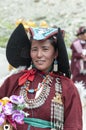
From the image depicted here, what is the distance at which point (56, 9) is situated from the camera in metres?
17.9

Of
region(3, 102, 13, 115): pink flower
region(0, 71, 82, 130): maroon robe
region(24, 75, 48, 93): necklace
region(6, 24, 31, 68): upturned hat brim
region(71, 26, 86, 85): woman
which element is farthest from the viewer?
region(71, 26, 86, 85): woman

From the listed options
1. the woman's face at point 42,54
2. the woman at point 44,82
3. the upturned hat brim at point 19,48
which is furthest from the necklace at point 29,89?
the upturned hat brim at point 19,48

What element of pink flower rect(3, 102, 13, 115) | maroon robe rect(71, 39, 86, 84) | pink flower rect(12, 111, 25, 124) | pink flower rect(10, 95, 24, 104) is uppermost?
maroon robe rect(71, 39, 86, 84)

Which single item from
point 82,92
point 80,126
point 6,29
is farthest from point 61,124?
point 6,29

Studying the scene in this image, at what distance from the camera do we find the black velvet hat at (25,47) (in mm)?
4434

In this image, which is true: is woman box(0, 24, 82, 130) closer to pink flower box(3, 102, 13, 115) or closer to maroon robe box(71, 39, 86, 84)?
pink flower box(3, 102, 13, 115)

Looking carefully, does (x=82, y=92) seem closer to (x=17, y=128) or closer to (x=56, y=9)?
(x=17, y=128)

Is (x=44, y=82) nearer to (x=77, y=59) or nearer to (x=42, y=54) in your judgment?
(x=42, y=54)

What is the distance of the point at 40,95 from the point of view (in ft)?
14.4

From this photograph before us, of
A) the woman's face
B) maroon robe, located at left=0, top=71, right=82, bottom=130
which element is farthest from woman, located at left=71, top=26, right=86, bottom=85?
maroon robe, located at left=0, top=71, right=82, bottom=130

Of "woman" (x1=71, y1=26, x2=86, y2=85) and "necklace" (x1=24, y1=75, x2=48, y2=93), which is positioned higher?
"woman" (x1=71, y1=26, x2=86, y2=85)

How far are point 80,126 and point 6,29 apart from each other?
11.5m

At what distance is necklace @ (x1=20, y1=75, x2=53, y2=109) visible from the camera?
4361mm

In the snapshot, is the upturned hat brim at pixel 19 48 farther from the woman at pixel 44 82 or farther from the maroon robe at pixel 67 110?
the maroon robe at pixel 67 110
